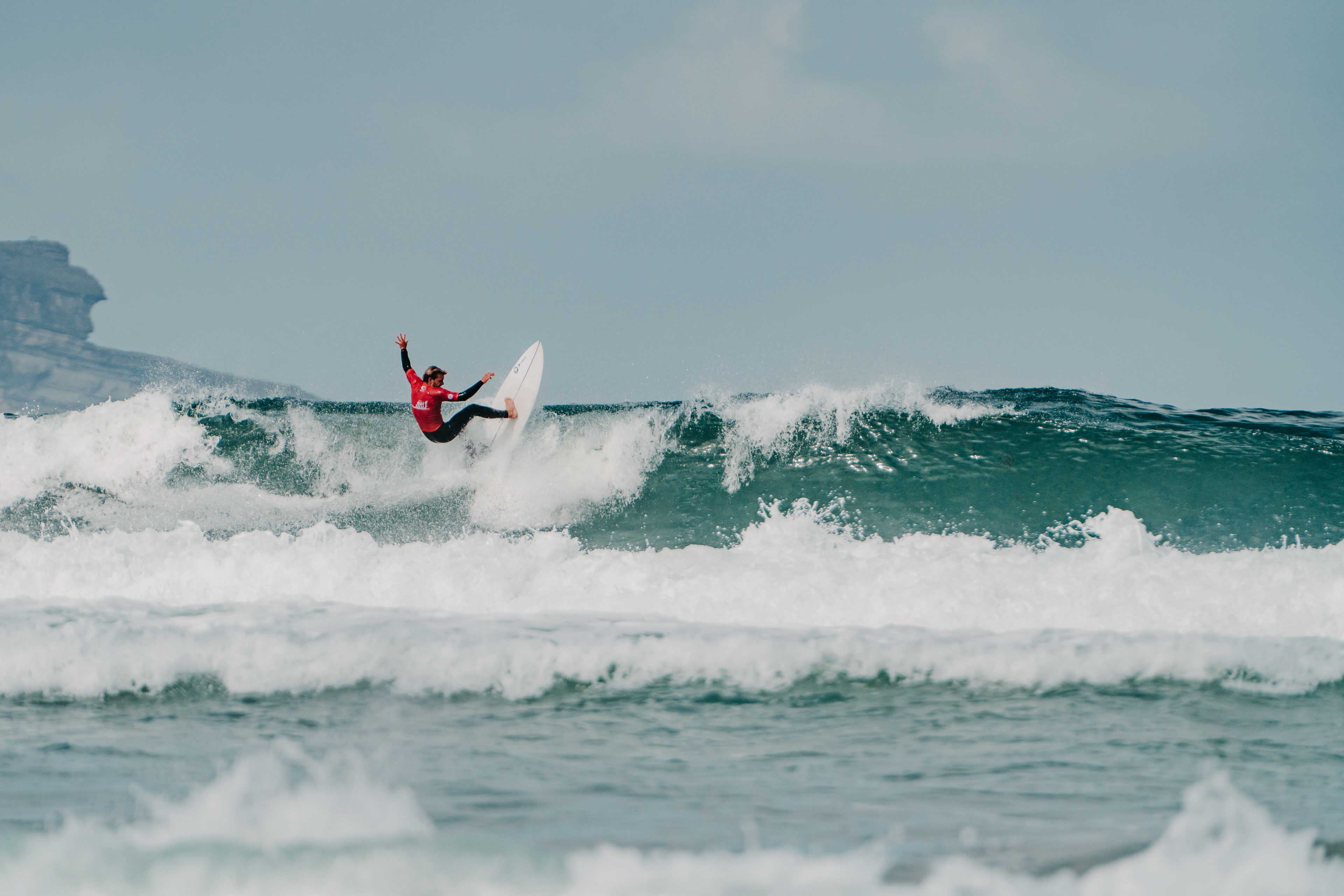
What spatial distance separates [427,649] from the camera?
191 inches

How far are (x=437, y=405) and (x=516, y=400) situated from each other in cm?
109

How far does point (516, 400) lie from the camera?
1091 centimetres

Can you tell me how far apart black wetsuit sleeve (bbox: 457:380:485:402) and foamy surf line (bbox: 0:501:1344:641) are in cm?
196

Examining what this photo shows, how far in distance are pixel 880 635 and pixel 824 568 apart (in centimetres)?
190

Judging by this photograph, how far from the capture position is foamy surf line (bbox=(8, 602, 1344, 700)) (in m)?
4.56

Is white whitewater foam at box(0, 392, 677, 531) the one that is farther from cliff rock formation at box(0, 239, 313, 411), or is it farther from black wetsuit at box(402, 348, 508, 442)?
cliff rock formation at box(0, 239, 313, 411)

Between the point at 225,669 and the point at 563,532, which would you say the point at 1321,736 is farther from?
the point at 563,532

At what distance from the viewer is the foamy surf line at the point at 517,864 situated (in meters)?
2.39

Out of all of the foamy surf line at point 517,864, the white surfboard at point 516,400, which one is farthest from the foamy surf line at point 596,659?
the white surfboard at point 516,400

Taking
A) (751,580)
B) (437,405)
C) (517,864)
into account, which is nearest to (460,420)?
(437,405)

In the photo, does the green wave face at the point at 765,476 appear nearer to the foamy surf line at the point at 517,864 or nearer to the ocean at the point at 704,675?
the ocean at the point at 704,675

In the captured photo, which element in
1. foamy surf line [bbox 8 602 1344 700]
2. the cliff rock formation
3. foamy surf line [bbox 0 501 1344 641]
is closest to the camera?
foamy surf line [bbox 8 602 1344 700]

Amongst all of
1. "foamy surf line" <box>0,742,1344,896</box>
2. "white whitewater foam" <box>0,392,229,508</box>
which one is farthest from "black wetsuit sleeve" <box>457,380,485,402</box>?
"foamy surf line" <box>0,742,1344,896</box>

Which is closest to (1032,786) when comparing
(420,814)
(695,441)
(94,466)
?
(420,814)
